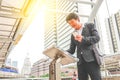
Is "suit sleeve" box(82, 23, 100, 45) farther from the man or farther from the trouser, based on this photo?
the trouser

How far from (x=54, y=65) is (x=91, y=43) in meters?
0.45

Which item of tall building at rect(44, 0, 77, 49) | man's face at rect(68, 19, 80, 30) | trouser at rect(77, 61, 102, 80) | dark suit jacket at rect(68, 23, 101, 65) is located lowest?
trouser at rect(77, 61, 102, 80)

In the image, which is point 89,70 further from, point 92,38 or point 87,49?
point 92,38

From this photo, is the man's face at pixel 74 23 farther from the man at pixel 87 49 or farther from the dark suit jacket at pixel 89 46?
the dark suit jacket at pixel 89 46

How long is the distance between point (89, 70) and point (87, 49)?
0.19 metres

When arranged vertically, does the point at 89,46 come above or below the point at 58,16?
below

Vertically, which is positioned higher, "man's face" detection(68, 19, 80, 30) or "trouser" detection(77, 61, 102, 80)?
"man's face" detection(68, 19, 80, 30)

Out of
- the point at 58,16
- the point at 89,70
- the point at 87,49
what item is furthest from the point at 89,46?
the point at 58,16

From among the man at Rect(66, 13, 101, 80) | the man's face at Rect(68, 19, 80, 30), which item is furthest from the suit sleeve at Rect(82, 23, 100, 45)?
the man's face at Rect(68, 19, 80, 30)

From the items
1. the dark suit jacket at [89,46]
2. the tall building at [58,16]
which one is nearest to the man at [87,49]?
the dark suit jacket at [89,46]

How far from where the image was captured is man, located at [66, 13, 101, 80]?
1497 mm

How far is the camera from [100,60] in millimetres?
1555

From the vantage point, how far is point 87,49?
158cm

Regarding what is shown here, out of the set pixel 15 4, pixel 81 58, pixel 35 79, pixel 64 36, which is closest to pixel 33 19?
pixel 15 4
